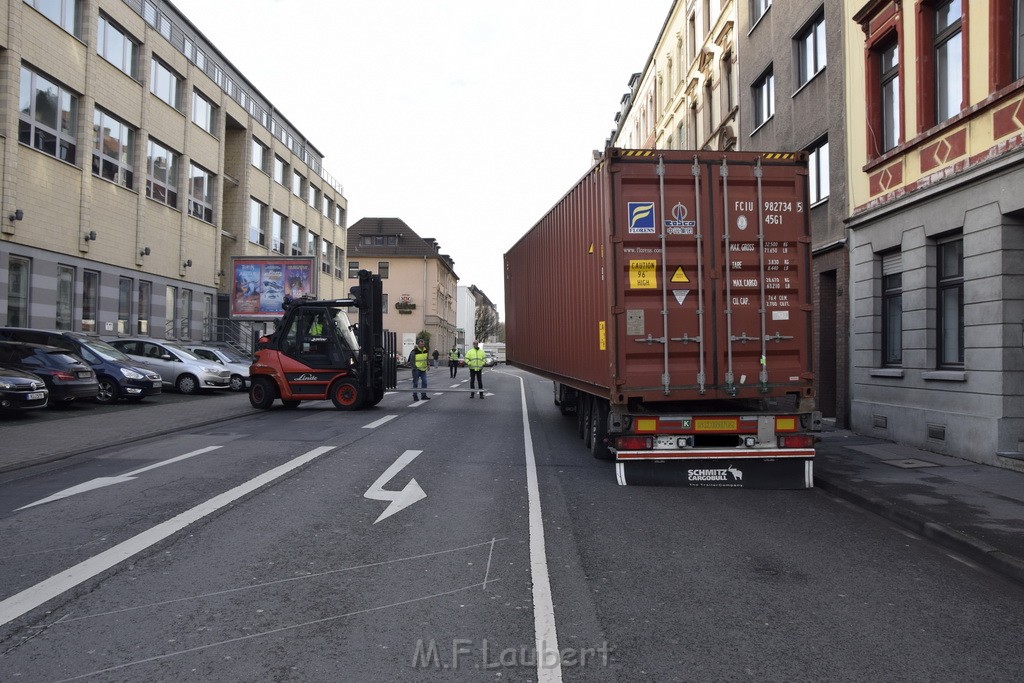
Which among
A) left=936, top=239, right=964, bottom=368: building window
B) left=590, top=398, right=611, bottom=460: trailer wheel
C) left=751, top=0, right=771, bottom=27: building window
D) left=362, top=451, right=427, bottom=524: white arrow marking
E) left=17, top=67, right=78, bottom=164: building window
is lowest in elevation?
left=362, top=451, right=427, bottom=524: white arrow marking

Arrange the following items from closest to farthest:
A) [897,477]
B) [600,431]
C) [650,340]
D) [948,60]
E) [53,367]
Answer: [650,340] → [897,477] → [600,431] → [948,60] → [53,367]

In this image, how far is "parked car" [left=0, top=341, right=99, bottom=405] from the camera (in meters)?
15.9

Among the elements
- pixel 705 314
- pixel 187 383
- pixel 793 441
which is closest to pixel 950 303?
pixel 793 441

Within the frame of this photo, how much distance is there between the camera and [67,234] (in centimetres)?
2253

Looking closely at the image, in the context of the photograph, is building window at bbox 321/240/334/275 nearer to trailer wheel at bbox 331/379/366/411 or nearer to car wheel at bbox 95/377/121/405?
car wheel at bbox 95/377/121/405

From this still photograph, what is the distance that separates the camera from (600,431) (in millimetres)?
10367

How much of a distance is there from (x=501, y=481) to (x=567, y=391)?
6310mm

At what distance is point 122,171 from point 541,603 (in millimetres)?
26103

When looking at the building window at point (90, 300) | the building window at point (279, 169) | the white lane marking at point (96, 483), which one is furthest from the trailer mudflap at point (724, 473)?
the building window at point (279, 169)

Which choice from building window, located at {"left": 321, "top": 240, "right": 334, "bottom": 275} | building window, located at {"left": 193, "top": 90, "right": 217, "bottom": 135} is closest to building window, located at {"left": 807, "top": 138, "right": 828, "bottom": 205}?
→ building window, located at {"left": 193, "top": 90, "right": 217, "bottom": 135}

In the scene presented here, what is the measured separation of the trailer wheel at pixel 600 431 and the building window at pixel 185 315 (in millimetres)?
24328

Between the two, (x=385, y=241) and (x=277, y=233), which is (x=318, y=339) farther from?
(x=385, y=241)

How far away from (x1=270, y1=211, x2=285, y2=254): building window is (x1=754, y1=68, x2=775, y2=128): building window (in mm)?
28190

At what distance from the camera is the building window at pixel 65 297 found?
22.3m
